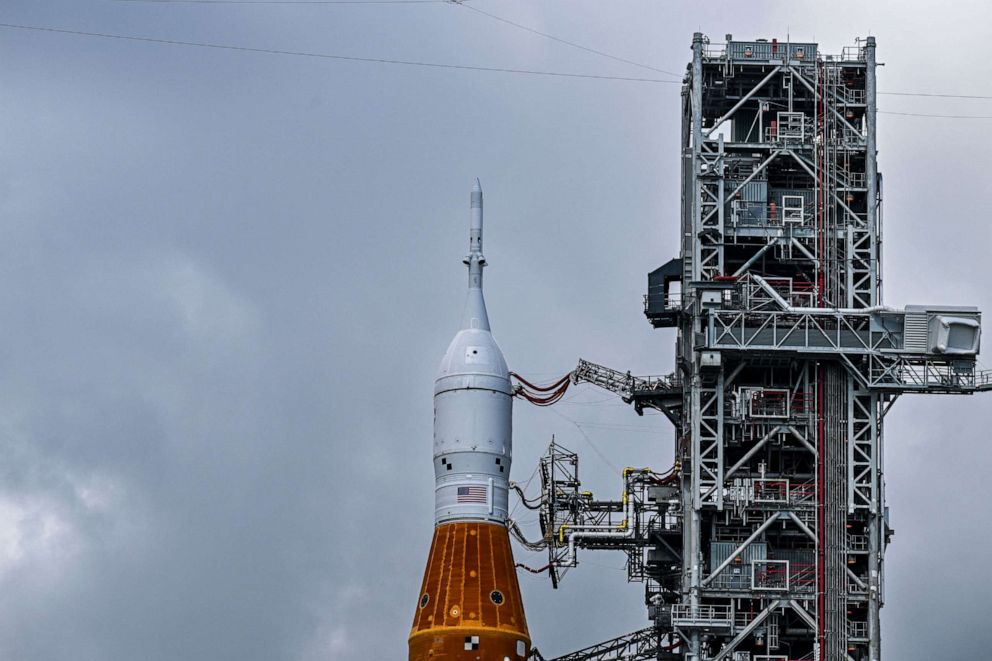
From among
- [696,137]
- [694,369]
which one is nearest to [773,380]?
[694,369]

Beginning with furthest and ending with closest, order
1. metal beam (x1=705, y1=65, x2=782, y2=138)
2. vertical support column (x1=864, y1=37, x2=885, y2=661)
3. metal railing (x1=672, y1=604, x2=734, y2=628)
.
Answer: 1. metal beam (x1=705, y1=65, x2=782, y2=138)
2. vertical support column (x1=864, y1=37, x2=885, y2=661)
3. metal railing (x1=672, y1=604, x2=734, y2=628)

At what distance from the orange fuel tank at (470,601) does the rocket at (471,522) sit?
0.17 feet

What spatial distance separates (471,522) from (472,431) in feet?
16.3

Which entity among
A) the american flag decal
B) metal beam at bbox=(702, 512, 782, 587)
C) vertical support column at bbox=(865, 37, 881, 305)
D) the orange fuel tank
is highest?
vertical support column at bbox=(865, 37, 881, 305)

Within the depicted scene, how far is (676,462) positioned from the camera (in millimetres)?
145375

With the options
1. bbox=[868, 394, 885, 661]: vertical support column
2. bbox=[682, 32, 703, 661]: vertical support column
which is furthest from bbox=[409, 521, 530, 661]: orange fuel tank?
bbox=[868, 394, 885, 661]: vertical support column

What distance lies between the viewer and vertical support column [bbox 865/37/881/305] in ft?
468

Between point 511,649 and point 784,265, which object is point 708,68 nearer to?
point 784,265

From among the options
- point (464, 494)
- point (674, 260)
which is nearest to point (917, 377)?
point (674, 260)

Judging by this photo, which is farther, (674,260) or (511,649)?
(674,260)

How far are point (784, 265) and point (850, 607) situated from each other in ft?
63.6

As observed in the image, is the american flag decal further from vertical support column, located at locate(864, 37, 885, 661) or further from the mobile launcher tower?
vertical support column, located at locate(864, 37, 885, 661)

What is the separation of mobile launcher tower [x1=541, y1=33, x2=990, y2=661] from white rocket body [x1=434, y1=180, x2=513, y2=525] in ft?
24.2

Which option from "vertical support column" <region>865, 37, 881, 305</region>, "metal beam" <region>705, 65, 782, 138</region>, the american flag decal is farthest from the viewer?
"metal beam" <region>705, 65, 782, 138</region>
